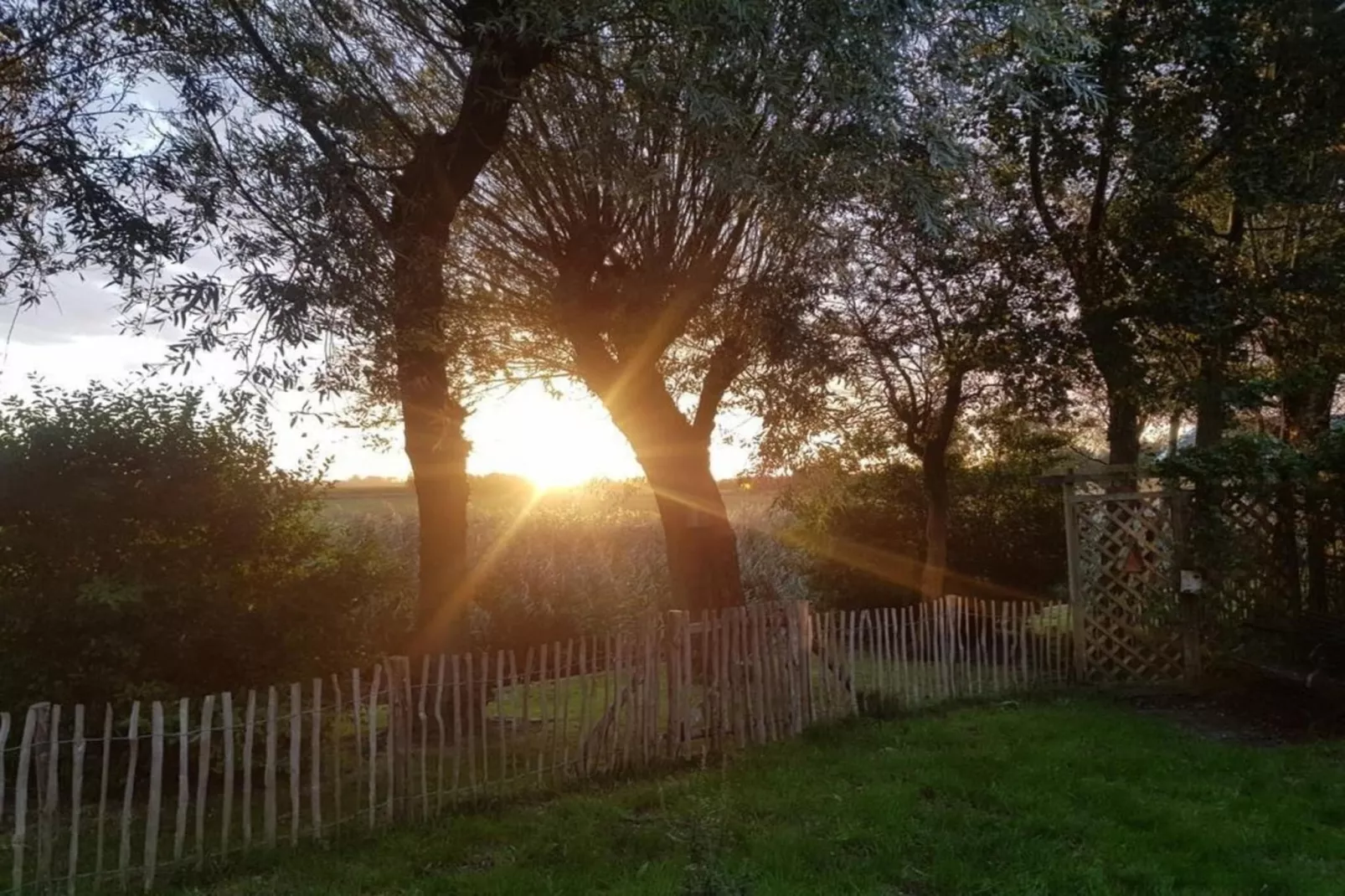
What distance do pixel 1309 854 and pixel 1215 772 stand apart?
66.4 inches

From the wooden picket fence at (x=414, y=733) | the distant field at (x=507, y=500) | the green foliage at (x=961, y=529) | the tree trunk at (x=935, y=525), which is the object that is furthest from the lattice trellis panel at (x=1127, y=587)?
the distant field at (x=507, y=500)

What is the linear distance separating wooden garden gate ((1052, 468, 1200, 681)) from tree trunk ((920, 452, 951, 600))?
3195 millimetres

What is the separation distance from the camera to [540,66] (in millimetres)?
7945

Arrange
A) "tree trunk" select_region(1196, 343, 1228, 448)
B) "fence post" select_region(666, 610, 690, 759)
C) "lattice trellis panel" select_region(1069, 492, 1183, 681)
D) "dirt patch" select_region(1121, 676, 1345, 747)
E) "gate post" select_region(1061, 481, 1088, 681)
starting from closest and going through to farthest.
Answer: "fence post" select_region(666, 610, 690, 759) → "dirt patch" select_region(1121, 676, 1345, 747) → "lattice trellis panel" select_region(1069, 492, 1183, 681) → "gate post" select_region(1061, 481, 1088, 681) → "tree trunk" select_region(1196, 343, 1228, 448)

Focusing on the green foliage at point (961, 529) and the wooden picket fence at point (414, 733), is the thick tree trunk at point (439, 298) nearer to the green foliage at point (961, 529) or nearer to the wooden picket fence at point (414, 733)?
the wooden picket fence at point (414, 733)

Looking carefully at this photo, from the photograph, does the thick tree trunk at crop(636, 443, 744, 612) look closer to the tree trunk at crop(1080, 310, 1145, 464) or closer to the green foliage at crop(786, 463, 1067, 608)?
the green foliage at crop(786, 463, 1067, 608)

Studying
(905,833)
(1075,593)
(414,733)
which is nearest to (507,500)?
(1075,593)

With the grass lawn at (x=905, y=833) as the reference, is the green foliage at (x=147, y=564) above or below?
above

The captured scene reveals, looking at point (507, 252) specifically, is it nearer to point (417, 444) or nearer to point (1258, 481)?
point (417, 444)

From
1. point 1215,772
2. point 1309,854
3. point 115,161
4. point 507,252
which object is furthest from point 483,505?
point 1309,854

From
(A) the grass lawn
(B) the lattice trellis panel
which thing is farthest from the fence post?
(B) the lattice trellis panel

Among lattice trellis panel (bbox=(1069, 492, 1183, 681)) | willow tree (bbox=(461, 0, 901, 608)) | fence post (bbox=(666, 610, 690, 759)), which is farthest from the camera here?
lattice trellis panel (bbox=(1069, 492, 1183, 681))

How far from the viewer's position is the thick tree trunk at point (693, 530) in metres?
10.5

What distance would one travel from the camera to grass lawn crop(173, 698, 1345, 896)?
493 cm
